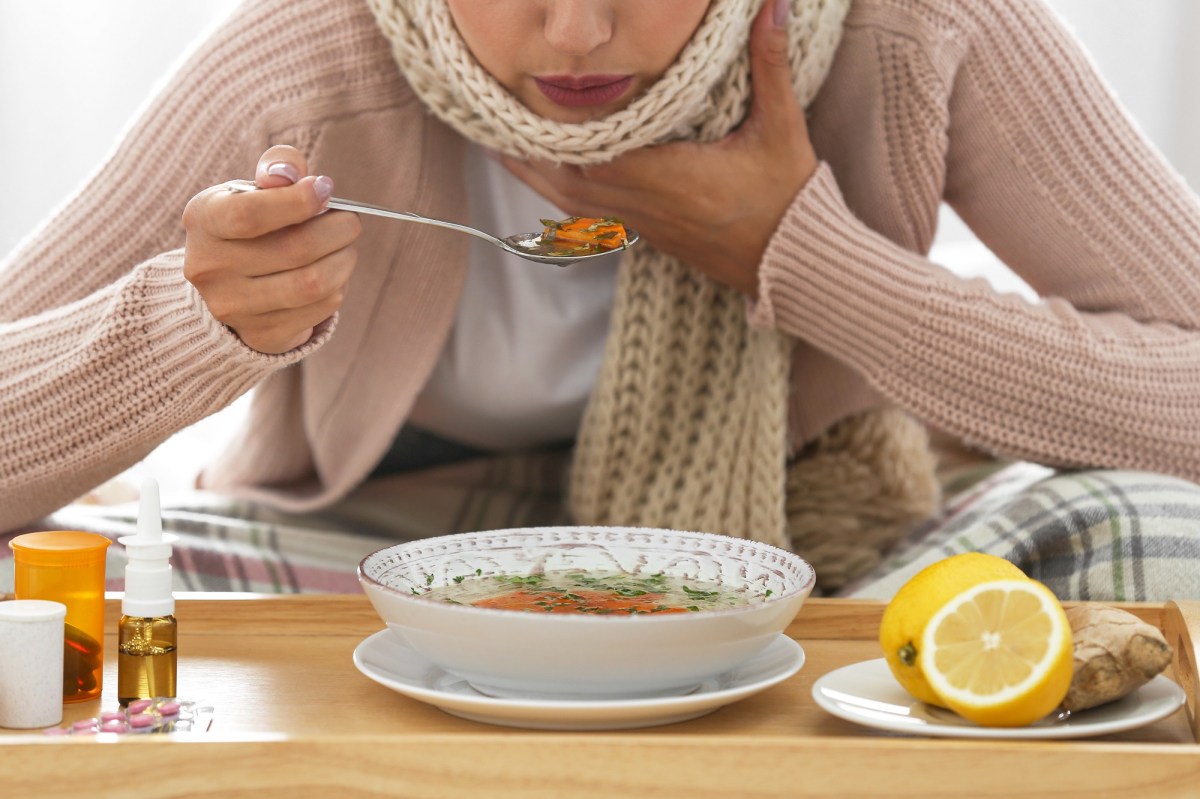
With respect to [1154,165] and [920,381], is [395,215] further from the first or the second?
[1154,165]

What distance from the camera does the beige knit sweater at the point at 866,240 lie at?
1.01 metres

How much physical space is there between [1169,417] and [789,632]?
406mm

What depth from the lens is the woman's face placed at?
0.87 metres

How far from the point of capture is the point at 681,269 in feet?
3.75

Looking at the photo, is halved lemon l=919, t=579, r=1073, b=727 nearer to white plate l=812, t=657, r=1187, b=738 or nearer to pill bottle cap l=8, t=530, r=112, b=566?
white plate l=812, t=657, r=1187, b=738

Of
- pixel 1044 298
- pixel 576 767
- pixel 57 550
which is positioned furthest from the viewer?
pixel 1044 298

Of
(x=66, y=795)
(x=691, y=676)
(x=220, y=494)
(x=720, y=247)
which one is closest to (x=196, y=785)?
(x=66, y=795)

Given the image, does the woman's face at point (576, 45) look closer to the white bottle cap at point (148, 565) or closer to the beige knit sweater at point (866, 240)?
the beige knit sweater at point (866, 240)

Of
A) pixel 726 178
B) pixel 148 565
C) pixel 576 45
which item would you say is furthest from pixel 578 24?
pixel 148 565

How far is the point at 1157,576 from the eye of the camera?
0.87 metres

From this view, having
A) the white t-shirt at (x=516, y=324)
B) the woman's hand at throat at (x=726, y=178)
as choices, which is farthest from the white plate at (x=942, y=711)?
the white t-shirt at (x=516, y=324)

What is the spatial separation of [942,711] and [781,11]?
57 cm

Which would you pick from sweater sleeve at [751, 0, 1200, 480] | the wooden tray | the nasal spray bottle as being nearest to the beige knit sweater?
sweater sleeve at [751, 0, 1200, 480]

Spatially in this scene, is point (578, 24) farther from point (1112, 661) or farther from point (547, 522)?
point (547, 522)
